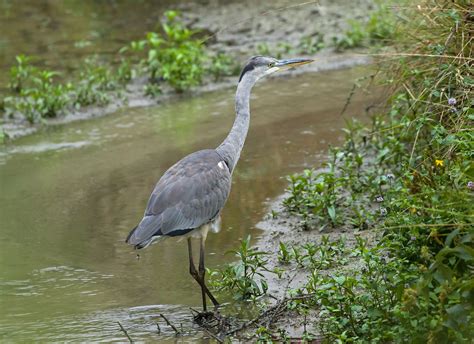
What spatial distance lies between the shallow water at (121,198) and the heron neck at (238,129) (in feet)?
2.60

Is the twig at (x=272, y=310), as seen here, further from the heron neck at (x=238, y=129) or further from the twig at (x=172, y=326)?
the heron neck at (x=238, y=129)

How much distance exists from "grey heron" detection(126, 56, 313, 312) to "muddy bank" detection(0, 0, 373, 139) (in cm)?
479

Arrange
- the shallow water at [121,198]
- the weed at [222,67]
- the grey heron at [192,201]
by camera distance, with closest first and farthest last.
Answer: the grey heron at [192,201], the shallow water at [121,198], the weed at [222,67]

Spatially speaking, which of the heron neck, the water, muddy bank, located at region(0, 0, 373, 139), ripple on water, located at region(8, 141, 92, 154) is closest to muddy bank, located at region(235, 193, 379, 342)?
the heron neck

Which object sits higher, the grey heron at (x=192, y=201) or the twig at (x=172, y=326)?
the grey heron at (x=192, y=201)

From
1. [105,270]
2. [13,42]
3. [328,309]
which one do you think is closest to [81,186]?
[105,270]

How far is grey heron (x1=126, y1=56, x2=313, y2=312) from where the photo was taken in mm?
5922

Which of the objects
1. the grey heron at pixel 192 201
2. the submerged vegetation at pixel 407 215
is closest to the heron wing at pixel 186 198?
the grey heron at pixel 192 201

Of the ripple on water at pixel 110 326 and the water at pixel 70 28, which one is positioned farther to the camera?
the water at pixel 70 28

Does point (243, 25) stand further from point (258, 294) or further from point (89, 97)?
point (258, 294)

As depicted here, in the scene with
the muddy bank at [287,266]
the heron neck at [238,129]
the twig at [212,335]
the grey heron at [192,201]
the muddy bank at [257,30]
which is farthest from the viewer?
the muddy bank at [257,30]

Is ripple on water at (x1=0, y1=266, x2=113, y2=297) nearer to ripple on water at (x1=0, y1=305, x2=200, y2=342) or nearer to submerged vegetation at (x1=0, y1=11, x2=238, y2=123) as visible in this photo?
ripple on water at (x1=0, y1=305, x2=200, y2=342)

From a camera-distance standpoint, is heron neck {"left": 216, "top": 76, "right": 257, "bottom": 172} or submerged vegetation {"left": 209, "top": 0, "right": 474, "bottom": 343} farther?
heron neck {"left": 216, "top": 76, "right": 257, "bottom": 172}

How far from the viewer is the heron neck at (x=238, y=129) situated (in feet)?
22.2
